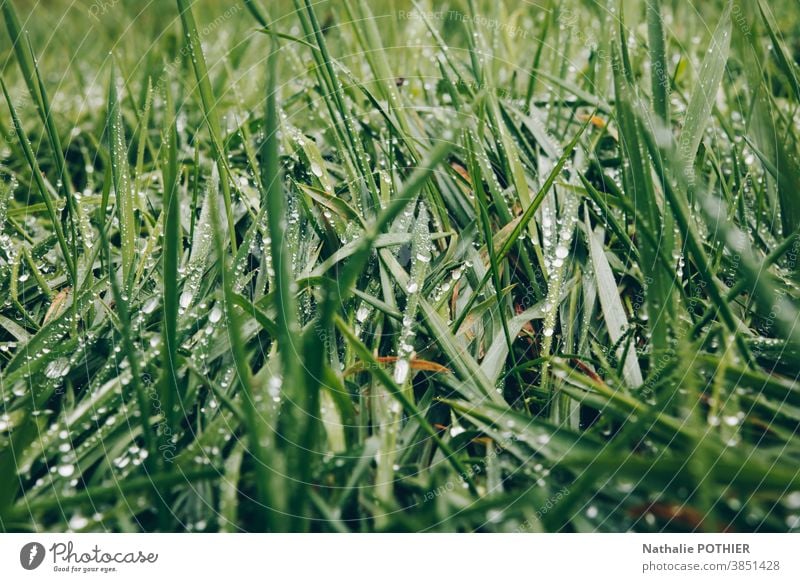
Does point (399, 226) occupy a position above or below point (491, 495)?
above

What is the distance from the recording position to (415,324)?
1.88ft
